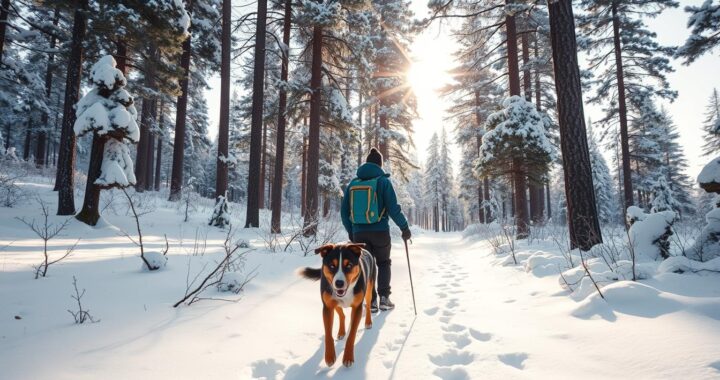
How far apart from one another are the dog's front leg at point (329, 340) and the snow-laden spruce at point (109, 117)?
8.19 metres

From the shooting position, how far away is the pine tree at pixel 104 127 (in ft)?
27.1

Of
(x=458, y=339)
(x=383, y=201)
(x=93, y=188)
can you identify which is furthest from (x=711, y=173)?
(x=93, y=188)

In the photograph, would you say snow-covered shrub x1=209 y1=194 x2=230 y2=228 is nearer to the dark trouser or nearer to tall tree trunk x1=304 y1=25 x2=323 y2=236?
tall tree trunk x1=304 y1=25 x2=323 y2=236

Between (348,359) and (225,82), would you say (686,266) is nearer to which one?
(348,359)

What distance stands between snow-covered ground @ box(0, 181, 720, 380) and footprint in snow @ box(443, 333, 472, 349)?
0.01m

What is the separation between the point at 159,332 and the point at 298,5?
13553mm

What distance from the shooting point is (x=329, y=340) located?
2.79 meters

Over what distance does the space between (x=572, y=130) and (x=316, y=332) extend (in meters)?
6.05

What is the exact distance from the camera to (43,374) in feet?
6.59

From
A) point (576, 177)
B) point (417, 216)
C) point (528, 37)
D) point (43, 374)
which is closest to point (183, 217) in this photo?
point (43, 374)

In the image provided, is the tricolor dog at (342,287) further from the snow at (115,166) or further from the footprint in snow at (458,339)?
the snow at (115,166)

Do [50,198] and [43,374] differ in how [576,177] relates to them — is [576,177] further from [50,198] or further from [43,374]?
[50,198]

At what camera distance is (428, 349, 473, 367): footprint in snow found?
2.80m

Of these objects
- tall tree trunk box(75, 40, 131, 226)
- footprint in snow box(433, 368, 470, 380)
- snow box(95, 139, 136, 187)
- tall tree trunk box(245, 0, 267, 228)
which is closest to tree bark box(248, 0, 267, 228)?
tall tree trunk box(245, 0, 267, 228)
